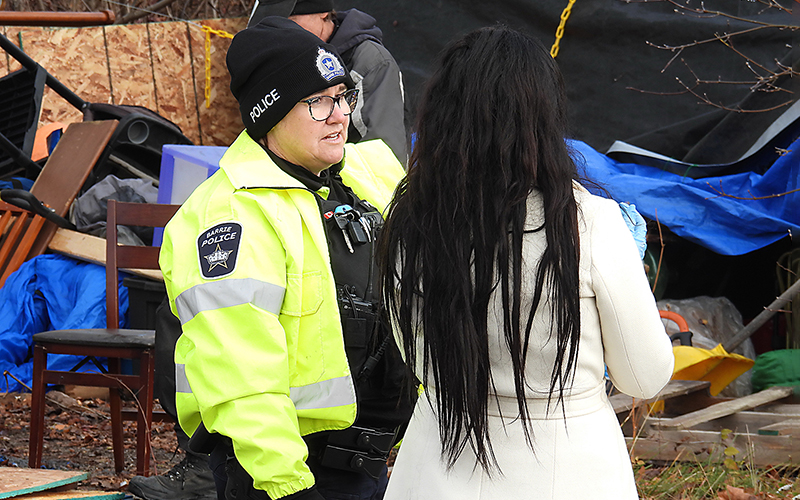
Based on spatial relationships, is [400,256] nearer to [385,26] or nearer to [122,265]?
[122,265]

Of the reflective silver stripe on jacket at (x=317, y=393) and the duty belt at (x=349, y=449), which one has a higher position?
the reflective silver stripe on jacket at (x=317, y=393)

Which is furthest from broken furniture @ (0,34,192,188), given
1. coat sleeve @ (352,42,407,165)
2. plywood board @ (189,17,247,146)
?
coat sleeve @ (352,42,407,165)

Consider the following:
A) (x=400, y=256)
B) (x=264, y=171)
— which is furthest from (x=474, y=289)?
(x=264, y=171)

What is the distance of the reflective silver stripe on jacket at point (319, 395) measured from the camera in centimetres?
198


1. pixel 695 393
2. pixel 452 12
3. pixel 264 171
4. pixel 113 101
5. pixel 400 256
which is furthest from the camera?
pixel 113 101

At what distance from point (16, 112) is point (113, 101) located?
1.28 metres

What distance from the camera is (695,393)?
16.2 ft

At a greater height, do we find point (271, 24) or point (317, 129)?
point (271, 24)

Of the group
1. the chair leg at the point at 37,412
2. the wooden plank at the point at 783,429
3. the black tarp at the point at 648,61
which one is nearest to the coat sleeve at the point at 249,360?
the chair leg at the point at 37,412

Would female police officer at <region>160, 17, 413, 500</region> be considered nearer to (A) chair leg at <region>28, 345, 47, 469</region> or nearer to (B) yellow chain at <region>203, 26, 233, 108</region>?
(A) chair leg at <region>28, 345, 47, 469</region>

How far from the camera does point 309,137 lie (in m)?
2.14

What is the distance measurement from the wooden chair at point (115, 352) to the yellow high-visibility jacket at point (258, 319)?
214cm

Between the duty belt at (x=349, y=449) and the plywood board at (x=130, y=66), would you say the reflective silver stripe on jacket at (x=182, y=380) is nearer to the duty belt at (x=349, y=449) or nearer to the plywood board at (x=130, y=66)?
the duty belt at (x=349, y=449)

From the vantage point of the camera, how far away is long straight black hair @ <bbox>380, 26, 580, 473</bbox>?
5.07 feet
